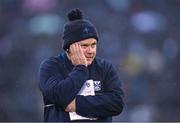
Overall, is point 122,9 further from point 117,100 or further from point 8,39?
point 117,100

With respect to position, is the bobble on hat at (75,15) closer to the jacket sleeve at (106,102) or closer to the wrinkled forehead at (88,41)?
the wrinkled forehead at (88,41)

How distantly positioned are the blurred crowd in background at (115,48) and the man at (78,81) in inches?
146

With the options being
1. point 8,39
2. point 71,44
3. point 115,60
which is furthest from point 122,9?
point 71,44

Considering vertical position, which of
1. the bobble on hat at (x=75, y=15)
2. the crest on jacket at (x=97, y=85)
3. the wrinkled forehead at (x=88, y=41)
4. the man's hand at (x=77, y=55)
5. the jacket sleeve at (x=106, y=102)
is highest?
the bobble on hat at (x=75, y=15)

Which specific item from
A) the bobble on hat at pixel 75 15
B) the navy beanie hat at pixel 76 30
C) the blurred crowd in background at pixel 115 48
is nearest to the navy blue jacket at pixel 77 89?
the navy beanie hat at pixel 76 30

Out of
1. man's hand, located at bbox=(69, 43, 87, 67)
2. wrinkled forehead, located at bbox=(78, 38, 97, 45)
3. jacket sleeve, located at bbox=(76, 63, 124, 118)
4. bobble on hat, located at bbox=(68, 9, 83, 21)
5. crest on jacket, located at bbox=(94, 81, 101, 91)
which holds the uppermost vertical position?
bobble on hat, located at bbox=(68, 9, 83, 21)

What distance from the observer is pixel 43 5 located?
25.5 feet

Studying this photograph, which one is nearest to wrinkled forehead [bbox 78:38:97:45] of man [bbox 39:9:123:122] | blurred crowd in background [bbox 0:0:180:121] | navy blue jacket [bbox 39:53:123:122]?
man [bbox 39:9:123:122]

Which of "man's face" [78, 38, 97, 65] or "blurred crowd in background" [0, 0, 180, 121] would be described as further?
"blurred crowd in background" [0, 0, 180, 121]

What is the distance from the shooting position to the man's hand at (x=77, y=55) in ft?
10.6

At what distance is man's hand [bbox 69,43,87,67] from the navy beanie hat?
39mm

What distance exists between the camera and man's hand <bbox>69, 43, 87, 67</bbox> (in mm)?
3235

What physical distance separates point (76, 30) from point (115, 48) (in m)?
4.23

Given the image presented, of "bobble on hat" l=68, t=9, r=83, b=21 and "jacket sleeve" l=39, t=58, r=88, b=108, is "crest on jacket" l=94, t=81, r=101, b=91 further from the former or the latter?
"bobble on hat" l=68, t=9, r=83, b=21
